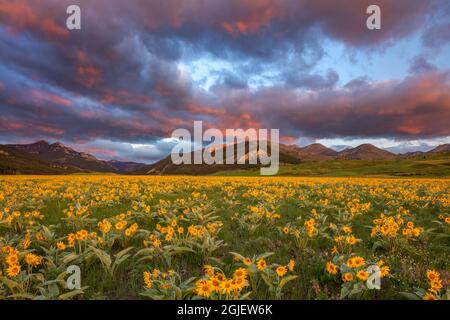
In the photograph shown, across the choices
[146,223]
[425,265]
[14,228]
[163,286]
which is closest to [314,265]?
[425,265]

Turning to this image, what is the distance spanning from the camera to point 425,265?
547cm

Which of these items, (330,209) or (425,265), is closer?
(425,265)

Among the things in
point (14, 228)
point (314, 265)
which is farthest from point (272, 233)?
point (14, 228)

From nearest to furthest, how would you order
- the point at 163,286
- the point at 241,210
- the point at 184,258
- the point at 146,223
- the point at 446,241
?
the point at 163,286
the point at 184,258
the point at 446,241
the point at 146,223
the point at 241,210

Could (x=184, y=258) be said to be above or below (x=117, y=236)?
below

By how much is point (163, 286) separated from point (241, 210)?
7.62 meters

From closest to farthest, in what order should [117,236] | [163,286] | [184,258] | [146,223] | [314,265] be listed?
[163,286], [314,265], [184,258], [117,236], [146,223]

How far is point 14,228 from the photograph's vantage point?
802 centimetres

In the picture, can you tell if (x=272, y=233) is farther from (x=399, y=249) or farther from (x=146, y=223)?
(x=146, y=223)

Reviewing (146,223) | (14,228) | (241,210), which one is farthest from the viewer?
(241,210)

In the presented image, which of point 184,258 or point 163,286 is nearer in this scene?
point 163,286
